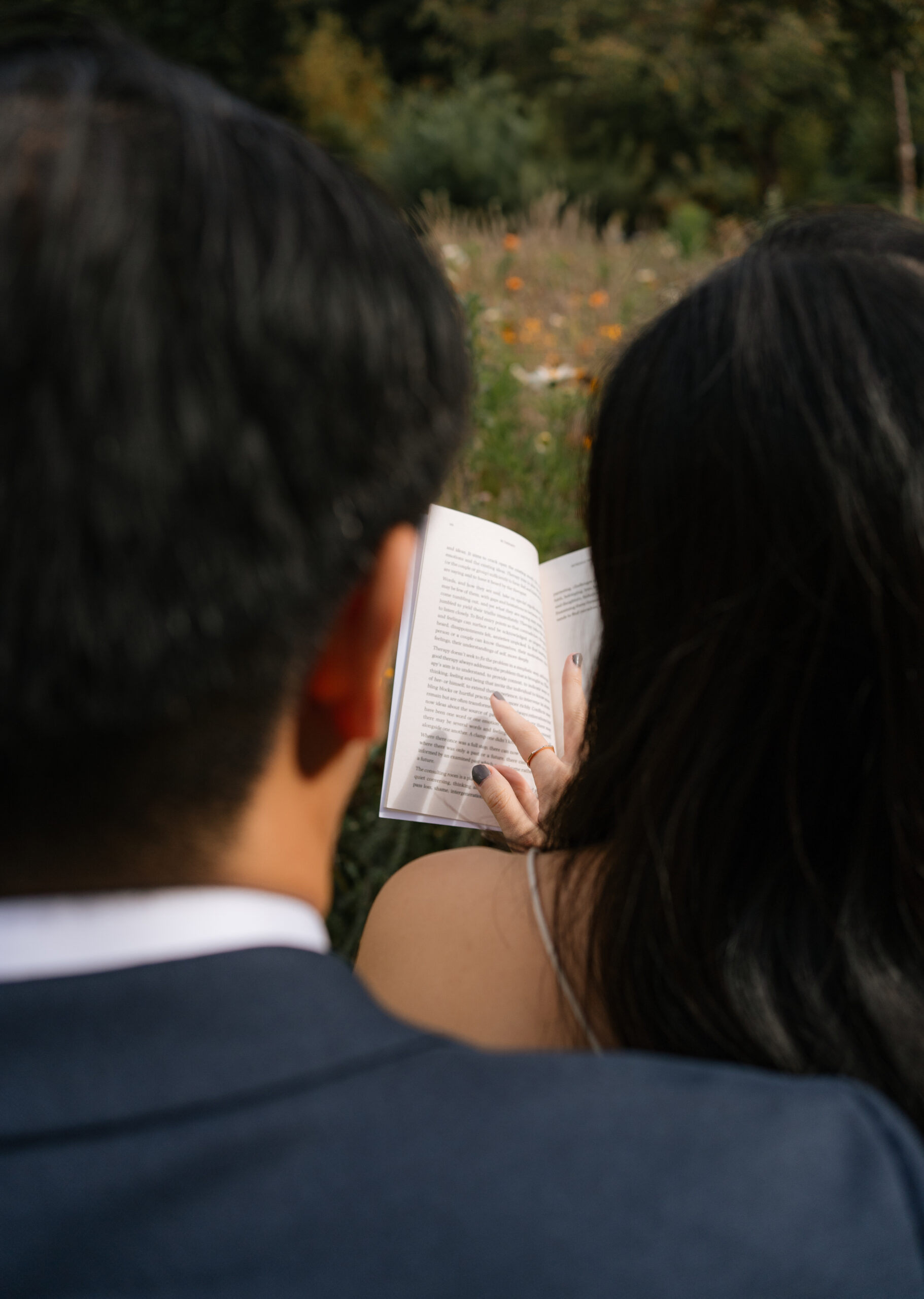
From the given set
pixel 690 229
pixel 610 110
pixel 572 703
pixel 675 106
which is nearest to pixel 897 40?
pixel 690 229

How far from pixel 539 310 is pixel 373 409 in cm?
462

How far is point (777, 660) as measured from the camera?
0.88 meters

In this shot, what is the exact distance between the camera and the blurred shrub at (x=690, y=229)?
767 cm

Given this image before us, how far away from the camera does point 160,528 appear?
1.81ft

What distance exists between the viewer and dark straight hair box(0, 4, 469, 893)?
529 millimetres

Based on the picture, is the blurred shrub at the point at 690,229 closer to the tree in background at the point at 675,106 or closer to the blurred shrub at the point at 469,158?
the tree in background at the point at 675,106

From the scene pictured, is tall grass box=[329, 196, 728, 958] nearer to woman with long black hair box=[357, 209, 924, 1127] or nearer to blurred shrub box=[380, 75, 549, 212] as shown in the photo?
woman with long black hair box=[357, 209, 924, 1127]

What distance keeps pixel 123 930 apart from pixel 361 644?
0.24 meters

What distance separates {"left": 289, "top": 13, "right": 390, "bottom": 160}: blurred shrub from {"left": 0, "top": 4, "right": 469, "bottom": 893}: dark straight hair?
20.1m

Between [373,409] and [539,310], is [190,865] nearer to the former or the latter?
Answer: [373,409]

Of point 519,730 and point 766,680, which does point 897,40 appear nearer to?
point 519,730

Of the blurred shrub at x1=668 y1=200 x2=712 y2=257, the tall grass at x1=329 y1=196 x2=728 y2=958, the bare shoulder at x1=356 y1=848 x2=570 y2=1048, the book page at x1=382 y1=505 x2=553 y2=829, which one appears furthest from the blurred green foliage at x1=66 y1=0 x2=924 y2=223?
the bare shoulder at x1=356 y1=848 x2=570 y2=1048

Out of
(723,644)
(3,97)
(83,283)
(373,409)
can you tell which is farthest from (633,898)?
(3,97)

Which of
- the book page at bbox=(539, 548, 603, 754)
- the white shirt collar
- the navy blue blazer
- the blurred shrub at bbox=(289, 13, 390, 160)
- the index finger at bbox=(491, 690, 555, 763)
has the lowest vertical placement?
the index finger at bbox=(491, 690, 555, 763)
